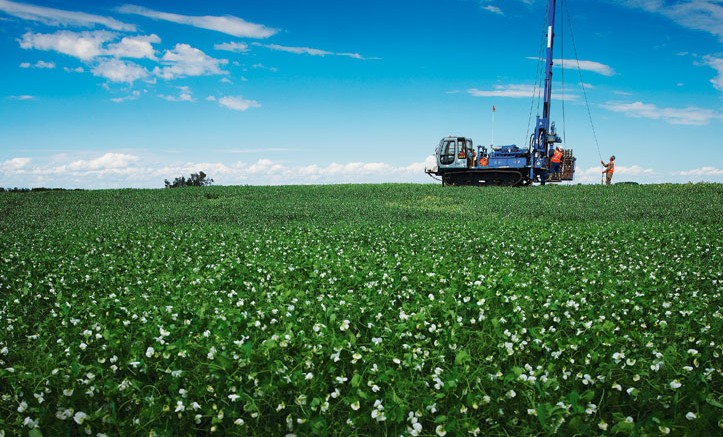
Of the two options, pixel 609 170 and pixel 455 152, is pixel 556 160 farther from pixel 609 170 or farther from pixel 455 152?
pixel 455 152

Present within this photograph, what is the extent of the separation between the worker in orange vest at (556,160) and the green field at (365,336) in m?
24.9

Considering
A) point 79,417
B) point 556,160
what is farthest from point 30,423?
point 556,160

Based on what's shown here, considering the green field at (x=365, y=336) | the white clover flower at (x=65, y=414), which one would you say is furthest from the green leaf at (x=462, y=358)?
the white clover flower at (x=65, y=414)

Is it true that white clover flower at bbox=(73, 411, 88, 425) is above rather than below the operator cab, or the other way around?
below

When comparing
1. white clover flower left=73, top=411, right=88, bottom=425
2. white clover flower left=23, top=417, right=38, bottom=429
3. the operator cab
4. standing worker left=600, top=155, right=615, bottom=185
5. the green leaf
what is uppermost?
the operator cab

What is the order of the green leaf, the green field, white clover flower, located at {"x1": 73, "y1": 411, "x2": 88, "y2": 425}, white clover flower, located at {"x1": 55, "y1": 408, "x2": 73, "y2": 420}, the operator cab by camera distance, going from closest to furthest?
1. white clover flower, located at {"x1": 73, "y1": 411, "x2": 88, "y2": 425}
2. white clover flower, located at {"x1": 55, "y1": 408, "x2": 73, "y2": 420}
3. the green field
4. the green leaf
5. the operator cab

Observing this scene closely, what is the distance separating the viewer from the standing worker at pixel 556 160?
128 feet

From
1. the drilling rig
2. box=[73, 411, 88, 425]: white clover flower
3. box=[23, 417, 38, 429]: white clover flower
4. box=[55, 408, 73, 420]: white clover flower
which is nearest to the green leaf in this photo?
box=[73, 411, 88, 425]: white clover flower

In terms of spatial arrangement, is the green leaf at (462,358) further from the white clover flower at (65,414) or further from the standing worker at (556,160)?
the standing worker at (556,160)

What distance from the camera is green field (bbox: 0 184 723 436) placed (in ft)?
14.9

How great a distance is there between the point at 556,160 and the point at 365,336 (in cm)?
3720

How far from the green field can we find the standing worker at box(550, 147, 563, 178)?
24910 millimetres

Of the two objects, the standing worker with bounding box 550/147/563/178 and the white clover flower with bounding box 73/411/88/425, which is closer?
the white clover flower with bounding box 73/411/88/425

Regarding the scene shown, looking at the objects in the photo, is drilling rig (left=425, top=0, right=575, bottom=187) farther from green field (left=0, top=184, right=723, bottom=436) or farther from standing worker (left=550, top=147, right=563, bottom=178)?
green field (left=0, top=184, right=723, bottom=436)
